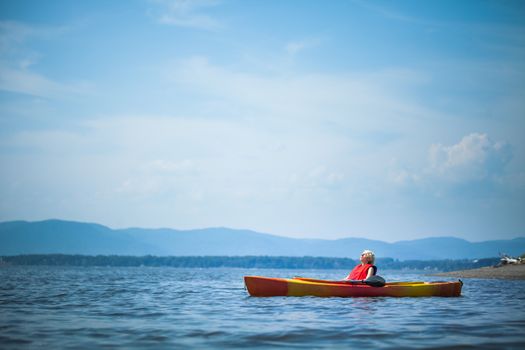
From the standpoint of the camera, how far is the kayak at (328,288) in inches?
896

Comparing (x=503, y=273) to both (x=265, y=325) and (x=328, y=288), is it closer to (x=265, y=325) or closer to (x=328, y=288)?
(x=328, y=288)

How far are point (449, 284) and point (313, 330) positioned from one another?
553 inches

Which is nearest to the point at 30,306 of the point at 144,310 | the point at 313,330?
the point at 144,310

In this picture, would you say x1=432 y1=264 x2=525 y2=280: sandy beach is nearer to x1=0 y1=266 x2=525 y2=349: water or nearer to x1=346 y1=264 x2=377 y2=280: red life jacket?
x1=346 y1=264 x2=377 y2=280: red life jacket

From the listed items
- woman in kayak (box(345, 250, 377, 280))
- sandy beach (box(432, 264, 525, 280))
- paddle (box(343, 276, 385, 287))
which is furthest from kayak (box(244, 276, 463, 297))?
sandy beach (box(432, 264, 525, 280))

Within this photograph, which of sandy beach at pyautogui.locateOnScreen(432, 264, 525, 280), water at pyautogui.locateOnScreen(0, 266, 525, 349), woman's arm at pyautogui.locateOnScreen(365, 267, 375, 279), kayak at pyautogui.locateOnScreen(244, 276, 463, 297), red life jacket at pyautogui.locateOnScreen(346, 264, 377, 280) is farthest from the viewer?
sandy beach at pyautogui.locateOnScreen(432, 264, 525, 280)

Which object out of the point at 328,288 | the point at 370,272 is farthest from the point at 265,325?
the point at 370,272

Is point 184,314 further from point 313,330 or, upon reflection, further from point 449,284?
point 449,284

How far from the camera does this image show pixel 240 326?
1400cm

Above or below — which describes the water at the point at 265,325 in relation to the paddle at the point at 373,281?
below

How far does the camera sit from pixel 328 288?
22.7m

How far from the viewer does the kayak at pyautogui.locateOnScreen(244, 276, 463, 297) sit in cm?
2275

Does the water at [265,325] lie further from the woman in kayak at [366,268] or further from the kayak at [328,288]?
the woman in kayak at [366,268]

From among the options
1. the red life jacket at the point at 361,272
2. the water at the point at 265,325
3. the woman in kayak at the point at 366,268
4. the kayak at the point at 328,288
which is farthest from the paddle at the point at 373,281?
the water at the point at 265,325
